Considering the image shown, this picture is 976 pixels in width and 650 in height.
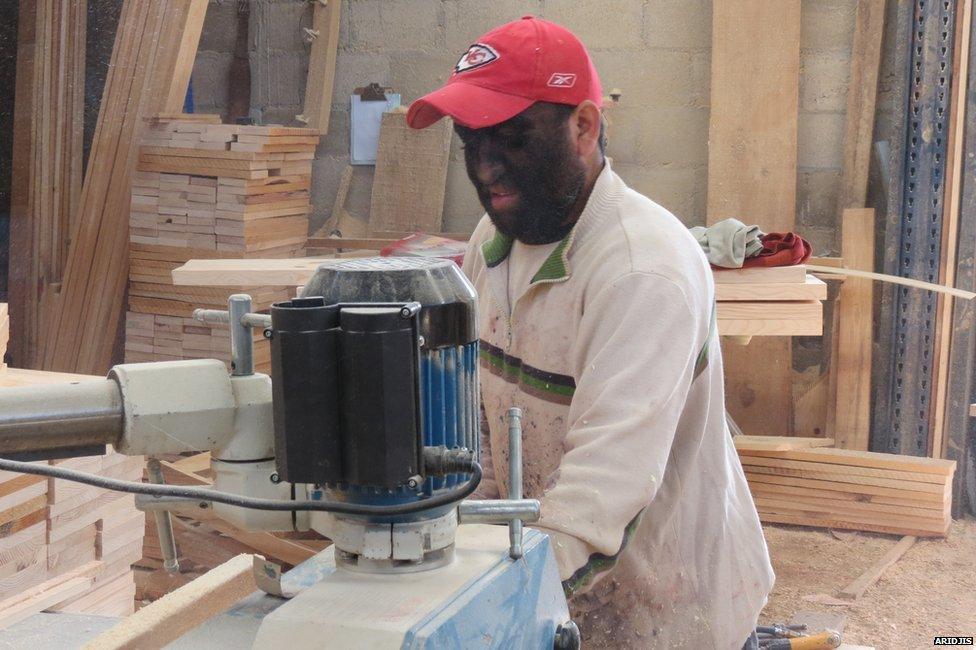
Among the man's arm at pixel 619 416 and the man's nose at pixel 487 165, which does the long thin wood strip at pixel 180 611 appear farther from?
the man's nose at pixel 487 165

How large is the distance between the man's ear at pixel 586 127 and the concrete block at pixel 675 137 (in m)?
3.26

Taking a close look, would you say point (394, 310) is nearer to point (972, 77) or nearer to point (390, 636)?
point (390, 636)

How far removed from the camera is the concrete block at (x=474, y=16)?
5.34 metres

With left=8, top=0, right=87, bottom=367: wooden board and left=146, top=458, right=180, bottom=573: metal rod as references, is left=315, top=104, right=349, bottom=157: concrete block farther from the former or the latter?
left=146, top=458, right=180, bottom=573: metal rod

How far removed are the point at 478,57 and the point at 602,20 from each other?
137 inches

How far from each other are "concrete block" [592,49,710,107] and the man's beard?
3.33m

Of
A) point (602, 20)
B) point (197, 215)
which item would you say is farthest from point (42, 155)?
point (602, 20)

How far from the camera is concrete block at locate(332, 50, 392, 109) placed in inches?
220

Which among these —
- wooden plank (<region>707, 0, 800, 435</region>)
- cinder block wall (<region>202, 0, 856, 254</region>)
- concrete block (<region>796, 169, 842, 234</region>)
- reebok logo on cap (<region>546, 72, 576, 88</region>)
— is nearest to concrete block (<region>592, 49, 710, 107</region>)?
cinder block wall (<region>202, 0, 856, 254</region>)

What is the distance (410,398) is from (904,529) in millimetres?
4101

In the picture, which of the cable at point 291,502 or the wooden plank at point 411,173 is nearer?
the cable at point 291,502

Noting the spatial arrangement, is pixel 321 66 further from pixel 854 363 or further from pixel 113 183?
pixel 854 363

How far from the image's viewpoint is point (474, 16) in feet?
17.7

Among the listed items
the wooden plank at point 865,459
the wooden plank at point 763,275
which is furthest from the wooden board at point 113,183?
the wooden plank at point 865,459
